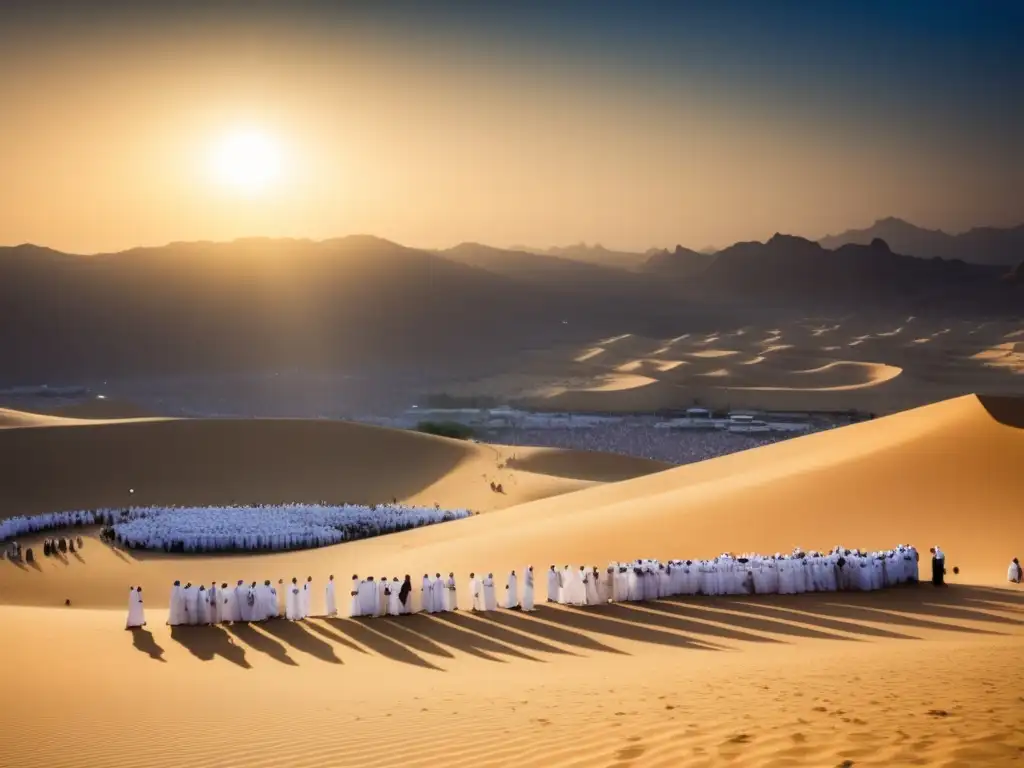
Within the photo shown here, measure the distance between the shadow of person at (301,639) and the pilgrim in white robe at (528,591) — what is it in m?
3.91

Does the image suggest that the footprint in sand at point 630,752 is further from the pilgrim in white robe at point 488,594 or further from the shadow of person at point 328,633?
the pilgrim in white robe at point 488,594

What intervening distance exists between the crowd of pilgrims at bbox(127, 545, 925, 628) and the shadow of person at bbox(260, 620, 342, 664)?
1.39ft

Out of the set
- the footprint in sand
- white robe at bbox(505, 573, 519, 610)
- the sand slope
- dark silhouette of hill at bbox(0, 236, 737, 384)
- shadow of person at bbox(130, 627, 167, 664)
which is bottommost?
the footprint in sand

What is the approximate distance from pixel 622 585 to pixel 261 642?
6.69 meters

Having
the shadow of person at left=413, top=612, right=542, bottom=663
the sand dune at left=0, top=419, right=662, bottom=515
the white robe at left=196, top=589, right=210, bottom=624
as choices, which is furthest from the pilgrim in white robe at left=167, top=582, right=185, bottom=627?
the sand dune at left=0, top=419, right=662, bottom=515

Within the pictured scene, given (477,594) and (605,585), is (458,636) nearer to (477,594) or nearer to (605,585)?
(477,594)

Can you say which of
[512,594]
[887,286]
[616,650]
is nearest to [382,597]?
[512,594]

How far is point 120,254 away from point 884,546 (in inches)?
5884

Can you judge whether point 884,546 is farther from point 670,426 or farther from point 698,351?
point 698,351

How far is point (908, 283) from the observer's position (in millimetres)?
189875

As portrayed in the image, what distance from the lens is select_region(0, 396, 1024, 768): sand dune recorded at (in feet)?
30.5

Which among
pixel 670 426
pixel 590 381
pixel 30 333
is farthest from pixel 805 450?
pixel 30 333

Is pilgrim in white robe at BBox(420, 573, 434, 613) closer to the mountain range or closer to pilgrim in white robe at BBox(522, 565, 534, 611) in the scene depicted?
pilgrim in white robe at BBox(522, 565, 534, 611)

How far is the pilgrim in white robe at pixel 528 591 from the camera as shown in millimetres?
19234
